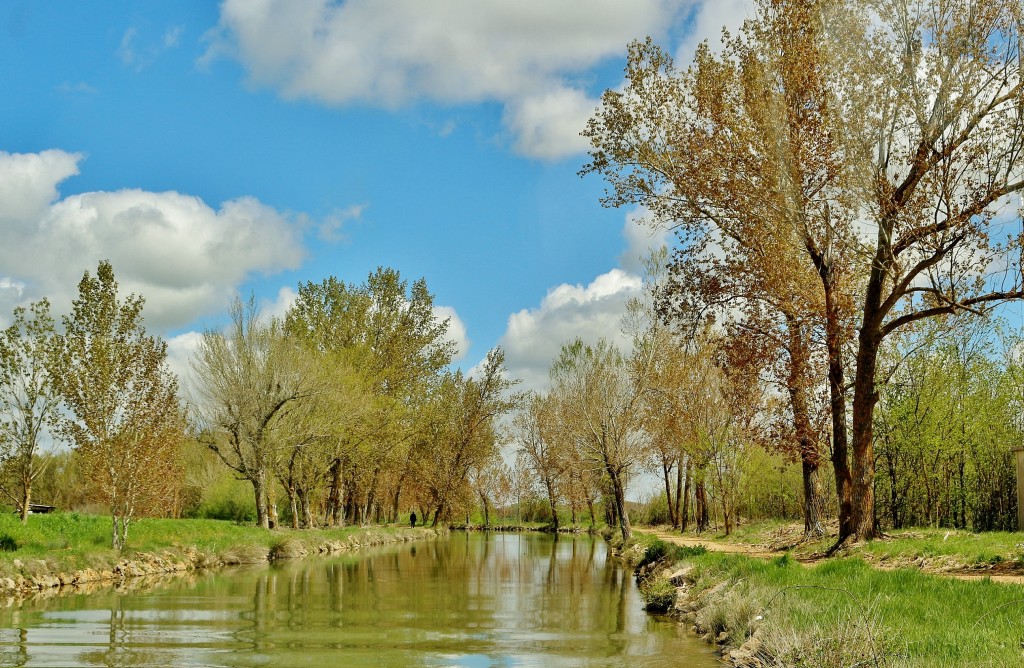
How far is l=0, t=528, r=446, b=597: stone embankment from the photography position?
753 inches

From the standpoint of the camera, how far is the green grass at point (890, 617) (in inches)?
310

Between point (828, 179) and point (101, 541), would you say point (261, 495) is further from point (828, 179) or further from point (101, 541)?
point (828, 179)

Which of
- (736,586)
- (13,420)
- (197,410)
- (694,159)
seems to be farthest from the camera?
(197,410)

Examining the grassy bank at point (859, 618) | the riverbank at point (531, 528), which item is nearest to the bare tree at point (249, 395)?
the grassy bank at point (859, 618)

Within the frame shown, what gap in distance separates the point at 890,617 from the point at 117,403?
68.5 ft

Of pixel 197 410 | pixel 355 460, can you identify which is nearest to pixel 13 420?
pixel 197 410

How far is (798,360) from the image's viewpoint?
67.4 feet

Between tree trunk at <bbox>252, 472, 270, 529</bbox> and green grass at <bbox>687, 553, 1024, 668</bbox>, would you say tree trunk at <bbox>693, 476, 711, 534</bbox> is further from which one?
green grass at <bbox>687, 553, 1024, 668</bbox>

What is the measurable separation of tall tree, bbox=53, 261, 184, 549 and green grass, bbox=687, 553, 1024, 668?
16.7 m

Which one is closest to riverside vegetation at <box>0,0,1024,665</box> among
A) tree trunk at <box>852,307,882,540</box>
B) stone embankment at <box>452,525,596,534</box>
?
tree trunk at <box>852,307,882,540</box>

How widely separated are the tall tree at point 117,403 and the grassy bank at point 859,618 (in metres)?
15.8

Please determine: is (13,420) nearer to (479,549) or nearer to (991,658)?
(479,549)

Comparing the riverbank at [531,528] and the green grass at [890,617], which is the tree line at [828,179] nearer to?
the green grass at [890,617]

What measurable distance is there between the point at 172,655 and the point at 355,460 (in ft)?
110
